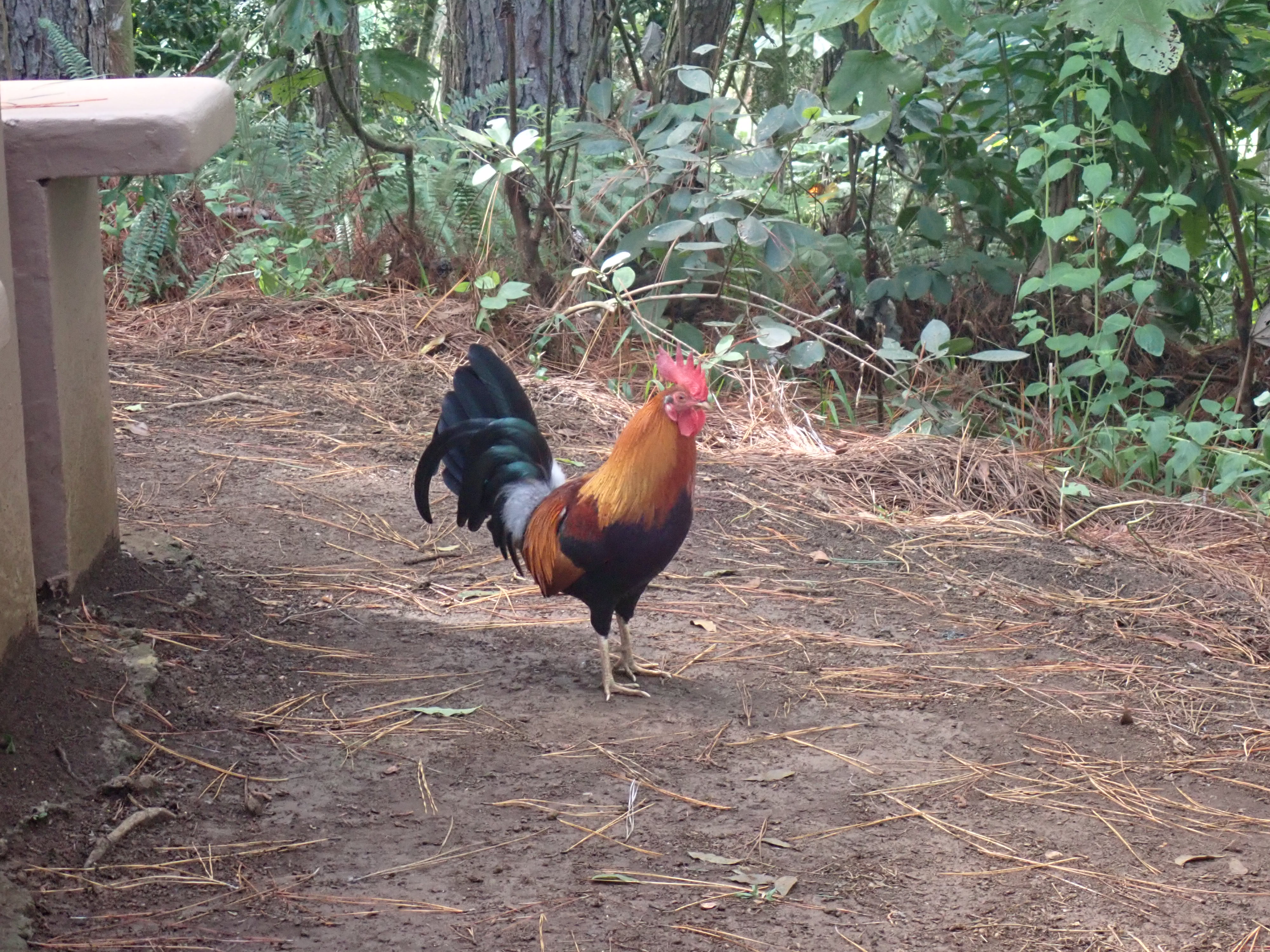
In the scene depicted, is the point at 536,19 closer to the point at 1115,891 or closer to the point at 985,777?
the point at 985,777

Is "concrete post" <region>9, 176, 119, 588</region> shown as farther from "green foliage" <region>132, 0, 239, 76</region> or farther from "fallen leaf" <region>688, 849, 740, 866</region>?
"green foliage" <region>132, 0, 239, 76</region>

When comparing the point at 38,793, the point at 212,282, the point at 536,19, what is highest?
the point at 536,19

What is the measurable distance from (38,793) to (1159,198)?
13.5ft

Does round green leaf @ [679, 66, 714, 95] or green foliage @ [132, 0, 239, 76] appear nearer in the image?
round green leaf @ [679, 66, 714, 95]

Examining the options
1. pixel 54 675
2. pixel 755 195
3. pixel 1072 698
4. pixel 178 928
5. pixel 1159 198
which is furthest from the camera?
pixel 755 195

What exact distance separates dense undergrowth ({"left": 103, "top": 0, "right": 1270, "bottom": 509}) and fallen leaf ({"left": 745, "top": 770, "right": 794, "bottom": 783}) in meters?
2.43

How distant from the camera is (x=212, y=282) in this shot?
6438mm

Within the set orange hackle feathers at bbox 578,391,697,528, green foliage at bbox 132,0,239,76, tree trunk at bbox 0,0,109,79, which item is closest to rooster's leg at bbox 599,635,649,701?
orange hackle feathers at bbox 578,391,697,528

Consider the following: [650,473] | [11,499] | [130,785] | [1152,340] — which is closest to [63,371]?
[11,499]

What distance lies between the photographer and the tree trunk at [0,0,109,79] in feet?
21.2

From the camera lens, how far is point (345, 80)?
282 inches

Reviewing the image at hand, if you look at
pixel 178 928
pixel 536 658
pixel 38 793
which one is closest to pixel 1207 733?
pixel 536 658

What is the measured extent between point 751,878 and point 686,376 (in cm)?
131

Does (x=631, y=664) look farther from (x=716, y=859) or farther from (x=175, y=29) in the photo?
(x=175, y=29)
